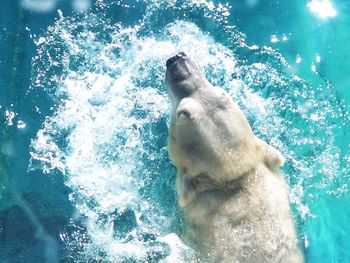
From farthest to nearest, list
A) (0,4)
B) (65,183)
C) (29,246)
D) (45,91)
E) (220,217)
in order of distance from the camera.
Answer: (0,4)
(45,91)
(65,183)
(29,246)
(220,217)

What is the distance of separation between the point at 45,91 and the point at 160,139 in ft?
5.90

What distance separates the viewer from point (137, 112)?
7223mm

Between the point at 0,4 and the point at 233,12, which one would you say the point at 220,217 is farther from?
the point at 0,4

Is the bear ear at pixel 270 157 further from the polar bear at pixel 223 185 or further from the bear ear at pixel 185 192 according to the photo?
the bear ear at pixel 185 192

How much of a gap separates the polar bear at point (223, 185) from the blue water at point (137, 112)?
49cm

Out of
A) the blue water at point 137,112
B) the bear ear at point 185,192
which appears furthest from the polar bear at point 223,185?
the blue water at point 137,112

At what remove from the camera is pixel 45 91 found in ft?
23.7

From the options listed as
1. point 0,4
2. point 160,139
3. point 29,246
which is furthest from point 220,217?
point 0,4

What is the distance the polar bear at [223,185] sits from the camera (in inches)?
204

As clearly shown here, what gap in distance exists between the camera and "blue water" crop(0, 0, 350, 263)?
20.9 ft

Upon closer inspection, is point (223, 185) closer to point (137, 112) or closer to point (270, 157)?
point (270, 157)

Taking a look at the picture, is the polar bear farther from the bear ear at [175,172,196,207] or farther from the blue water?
the blue water

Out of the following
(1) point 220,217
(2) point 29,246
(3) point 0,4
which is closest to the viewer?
(1) point 220,217

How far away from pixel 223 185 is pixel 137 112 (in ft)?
7.48
